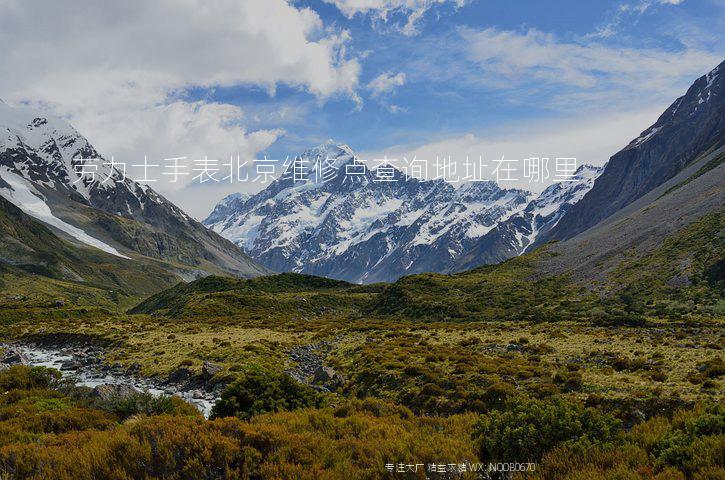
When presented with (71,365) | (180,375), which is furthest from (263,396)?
(71,365)

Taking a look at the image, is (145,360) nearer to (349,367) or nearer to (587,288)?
(349,367)

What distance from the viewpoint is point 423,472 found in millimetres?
10250

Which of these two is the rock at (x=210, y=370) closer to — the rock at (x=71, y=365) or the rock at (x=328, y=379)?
the rock at (x=328, y=379)

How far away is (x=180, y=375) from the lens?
32031 millimetres

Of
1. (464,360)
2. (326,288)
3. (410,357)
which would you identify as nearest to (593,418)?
(464,360)

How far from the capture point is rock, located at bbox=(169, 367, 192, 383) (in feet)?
103

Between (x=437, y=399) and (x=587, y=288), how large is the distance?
A: 5945 cm

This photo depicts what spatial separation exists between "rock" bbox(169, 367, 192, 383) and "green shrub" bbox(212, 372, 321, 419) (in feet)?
46.8

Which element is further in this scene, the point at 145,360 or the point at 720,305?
the point at 720,305

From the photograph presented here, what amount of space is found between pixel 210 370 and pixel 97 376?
394 inches

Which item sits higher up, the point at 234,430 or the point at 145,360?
the point at 234,430

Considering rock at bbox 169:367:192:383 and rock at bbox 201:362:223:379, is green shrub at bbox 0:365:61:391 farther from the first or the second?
rock at bbox 201:362:223:379

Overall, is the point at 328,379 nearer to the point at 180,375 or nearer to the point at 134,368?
the point at 180,375

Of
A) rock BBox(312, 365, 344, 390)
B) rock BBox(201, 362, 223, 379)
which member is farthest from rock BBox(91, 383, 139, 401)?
rock BBox(312, 365, 344, 390)
